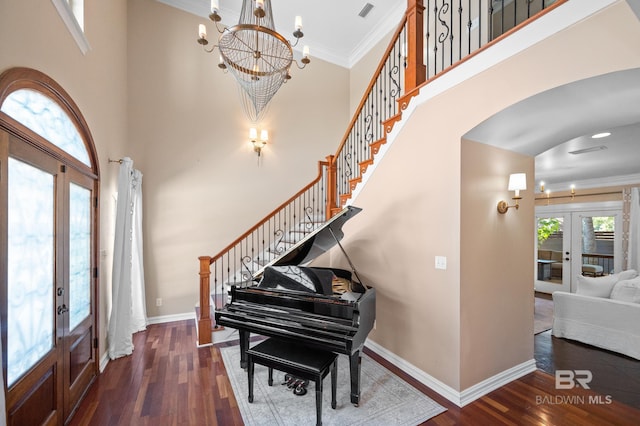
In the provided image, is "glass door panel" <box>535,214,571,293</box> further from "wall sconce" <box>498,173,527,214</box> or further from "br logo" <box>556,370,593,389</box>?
"wall sconce" <box>498,173,527,214</box>

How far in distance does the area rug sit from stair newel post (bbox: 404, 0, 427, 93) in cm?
295

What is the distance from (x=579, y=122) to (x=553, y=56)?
0.83 meters

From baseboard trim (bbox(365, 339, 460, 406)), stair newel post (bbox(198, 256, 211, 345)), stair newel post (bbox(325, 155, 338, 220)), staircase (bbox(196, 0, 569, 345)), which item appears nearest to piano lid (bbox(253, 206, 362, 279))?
staircase (bbox(196, 0, 569, 345))

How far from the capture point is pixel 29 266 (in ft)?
5.68

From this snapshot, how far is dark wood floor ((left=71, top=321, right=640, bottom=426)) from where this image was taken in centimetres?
216

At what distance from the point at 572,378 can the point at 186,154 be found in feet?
18.8

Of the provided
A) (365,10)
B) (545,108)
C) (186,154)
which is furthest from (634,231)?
(186,154)

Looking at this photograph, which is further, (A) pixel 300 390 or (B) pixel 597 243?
(B) pixel 597 243

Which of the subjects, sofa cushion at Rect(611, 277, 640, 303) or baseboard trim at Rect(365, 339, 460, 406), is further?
sofa cushion at Rect(611, 277, 640, 303)

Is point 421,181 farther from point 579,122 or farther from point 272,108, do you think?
point 272,108

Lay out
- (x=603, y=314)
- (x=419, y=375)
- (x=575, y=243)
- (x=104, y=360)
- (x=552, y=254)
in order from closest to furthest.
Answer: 1. (x=419, y=375)
2. (x=104, y=360)
3. (x=603, y=314)
4. (x=575, y=243)
5. (x=552, y=254)

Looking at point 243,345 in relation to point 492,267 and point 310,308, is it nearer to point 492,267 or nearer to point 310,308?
point 310,308

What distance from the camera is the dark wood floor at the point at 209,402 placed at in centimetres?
216

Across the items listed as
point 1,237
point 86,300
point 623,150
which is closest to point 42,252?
point 1,237
